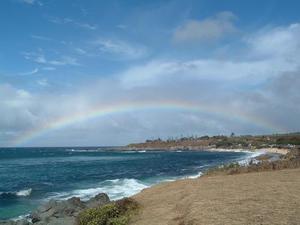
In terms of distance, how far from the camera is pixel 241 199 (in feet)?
58.2

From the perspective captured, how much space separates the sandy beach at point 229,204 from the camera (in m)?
14.5

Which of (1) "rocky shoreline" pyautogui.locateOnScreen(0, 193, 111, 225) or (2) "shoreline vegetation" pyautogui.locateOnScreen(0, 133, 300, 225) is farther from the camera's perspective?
(1) "rocky shoreline" pyautogui.locateOnScreen(0, 193, 111, 225)

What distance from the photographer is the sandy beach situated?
47.6 feet

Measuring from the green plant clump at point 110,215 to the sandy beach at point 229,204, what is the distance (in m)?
0.57

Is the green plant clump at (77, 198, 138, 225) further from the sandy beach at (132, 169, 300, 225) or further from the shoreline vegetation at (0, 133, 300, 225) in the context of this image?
the sandy beach at (132, 169, 300, 225)

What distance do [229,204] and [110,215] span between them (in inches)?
204

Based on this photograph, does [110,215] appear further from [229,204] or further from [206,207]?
[229,204]

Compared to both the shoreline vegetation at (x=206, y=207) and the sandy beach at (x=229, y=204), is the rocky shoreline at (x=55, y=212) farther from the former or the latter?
the sandy beach at (x=229, y=204)

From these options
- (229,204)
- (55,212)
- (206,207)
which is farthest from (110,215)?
(55,212)

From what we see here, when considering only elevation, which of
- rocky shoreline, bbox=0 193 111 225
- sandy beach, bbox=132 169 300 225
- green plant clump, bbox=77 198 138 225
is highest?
sandy beach, bbox=132 169 300 225

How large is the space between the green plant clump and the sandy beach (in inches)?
22.4

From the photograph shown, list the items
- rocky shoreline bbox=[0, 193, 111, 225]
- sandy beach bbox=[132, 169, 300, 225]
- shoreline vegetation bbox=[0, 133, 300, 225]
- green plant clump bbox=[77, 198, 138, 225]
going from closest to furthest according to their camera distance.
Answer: sandy beach bbox=[132, 169, 300, 225] < shoreline vegetation bbox=[0, 133, 300, 225] < green plant clump bbox=[77, 198, 138, 225] < rocky shoreline bbox=[0, 193, 111, 225]

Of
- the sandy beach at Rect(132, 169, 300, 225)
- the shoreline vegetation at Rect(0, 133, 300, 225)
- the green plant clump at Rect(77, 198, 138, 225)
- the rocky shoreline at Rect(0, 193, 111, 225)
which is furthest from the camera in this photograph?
the rocky shoreline at Rect(0, 193, 111, 225)

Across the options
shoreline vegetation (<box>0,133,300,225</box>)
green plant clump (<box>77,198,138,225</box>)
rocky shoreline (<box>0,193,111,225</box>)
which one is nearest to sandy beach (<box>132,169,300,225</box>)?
shoreline vegetation (<box>0,133,300,225</box>)
